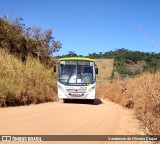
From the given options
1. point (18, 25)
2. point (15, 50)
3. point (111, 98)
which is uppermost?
point (18, 25)

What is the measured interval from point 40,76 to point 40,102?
287 centimetres

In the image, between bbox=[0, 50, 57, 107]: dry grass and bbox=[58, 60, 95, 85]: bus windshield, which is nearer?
bbox=[0, 50, 57, 107]: dry grass

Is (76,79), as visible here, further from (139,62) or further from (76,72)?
(139,62)

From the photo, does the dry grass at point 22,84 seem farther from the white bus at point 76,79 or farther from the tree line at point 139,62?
the tree line at point 139,62

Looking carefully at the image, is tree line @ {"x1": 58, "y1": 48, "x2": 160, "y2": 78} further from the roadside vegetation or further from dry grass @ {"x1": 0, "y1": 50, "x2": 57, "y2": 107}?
dry grass @ {"x1": 0, "y1": 50, "x2": 57, "y2": 107}

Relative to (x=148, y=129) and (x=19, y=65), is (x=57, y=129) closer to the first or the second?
(x=148, y=129)

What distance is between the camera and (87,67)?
23141 millimetres

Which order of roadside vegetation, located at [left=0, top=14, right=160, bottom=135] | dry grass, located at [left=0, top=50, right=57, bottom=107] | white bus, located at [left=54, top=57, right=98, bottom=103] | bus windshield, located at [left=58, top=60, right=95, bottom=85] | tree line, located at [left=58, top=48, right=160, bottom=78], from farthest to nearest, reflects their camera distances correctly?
bus windshield, located at [left=58, top=60, right=95, bottom=85] < white bus, located at [left=54, top=57, right=98, bottom=103] < dry grass, located at [left=0, top=50, right=57, bottom=107] < tree line, located at [left=58, top=48, right=160, bottom=78] < roadside vegetation, located at [left=0, top=14, right=160, bottom=135]

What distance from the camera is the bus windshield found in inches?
→ 883

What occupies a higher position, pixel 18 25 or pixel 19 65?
pixel 18 25

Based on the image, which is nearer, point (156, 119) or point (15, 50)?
point (156, 119)

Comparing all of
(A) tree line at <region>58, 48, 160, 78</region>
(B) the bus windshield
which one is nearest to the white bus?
(B) the bus windshield

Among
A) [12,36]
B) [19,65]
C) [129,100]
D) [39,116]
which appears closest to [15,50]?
[12,36]

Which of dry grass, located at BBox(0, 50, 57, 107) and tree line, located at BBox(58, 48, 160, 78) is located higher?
tree line, located at BBox(58, 48, 160, 78)
